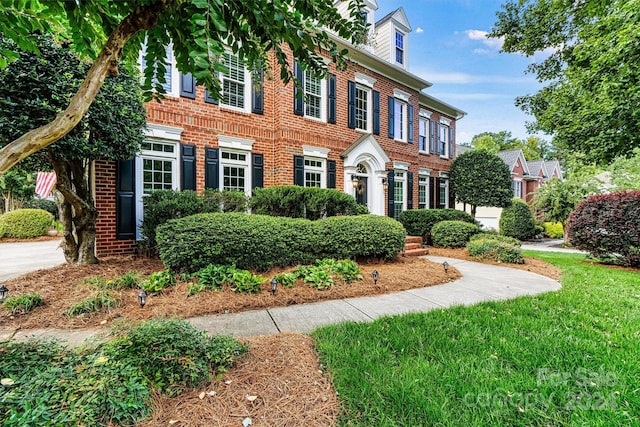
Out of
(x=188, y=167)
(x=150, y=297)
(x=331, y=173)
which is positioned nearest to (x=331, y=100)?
(x=331, y=173)

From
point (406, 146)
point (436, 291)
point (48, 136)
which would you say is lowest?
point (436, 291)

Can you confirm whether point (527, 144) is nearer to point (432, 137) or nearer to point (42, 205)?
point (432, 137)

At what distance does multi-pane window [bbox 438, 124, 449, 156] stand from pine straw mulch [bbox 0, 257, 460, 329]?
1074cm

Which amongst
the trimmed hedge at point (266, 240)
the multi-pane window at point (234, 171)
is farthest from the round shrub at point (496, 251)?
the multi-pane window at point (234, 171)

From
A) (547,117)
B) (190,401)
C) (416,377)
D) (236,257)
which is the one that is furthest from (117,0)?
(547,117)

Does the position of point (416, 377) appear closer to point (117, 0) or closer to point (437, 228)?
point (117, 0)

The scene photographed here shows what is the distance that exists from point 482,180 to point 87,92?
1491 cm

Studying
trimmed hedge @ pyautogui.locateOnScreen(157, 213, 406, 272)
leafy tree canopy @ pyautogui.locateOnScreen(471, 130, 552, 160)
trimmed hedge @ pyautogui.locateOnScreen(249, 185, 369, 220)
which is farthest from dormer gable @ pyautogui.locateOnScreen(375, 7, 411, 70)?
leafy tree canopy @ pyautogui.locateOnScreen(471, 130, 552, 160)

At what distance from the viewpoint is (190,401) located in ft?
6.08

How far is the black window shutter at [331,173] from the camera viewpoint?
9.43 m

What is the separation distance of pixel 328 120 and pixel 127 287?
7.44 m

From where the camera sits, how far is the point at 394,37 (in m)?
12.3

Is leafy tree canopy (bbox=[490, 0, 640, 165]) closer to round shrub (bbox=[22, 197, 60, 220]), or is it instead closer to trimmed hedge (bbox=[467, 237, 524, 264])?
trimmed hedge (bbox=[467, 237, 524, 264])

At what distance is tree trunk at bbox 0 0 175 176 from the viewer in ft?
5.55
